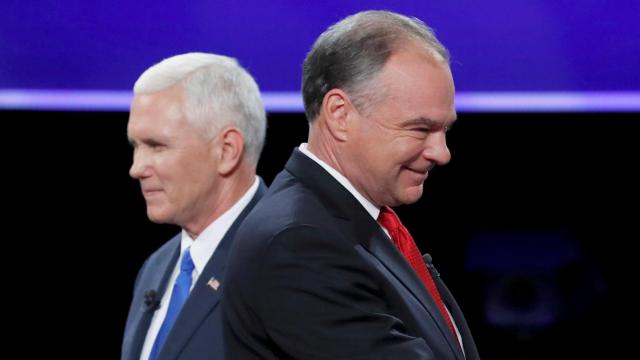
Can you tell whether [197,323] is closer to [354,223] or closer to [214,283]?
[214,283]

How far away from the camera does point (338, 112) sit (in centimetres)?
189

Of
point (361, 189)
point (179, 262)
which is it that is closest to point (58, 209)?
point (179, 262)

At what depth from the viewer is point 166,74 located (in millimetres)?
2510

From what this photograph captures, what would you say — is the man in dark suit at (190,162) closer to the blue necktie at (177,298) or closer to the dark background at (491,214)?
the blue necktie at (177,298)

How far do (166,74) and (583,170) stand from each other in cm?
159

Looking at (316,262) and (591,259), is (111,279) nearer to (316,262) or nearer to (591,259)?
(591,259)

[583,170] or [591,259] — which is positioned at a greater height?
[583,170]

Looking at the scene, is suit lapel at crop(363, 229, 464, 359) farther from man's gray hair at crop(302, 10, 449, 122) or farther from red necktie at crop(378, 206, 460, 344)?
man's gray hair at crop(302, 10, 449, 122)

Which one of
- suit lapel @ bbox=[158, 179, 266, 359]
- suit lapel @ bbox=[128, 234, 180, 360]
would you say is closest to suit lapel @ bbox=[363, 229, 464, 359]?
suit lapel @ bbox=[158, 179, 266, 359]

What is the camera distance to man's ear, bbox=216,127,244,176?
2.51 metres

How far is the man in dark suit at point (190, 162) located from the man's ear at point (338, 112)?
0.62 metres

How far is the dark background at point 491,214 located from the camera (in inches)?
140

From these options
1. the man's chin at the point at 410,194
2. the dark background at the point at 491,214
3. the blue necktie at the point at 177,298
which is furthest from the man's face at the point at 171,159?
the dark background at the point at 491,214

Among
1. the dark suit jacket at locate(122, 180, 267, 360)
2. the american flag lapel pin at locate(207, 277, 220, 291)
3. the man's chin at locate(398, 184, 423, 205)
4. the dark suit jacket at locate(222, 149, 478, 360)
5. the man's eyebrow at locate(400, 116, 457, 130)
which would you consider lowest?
the dark suit jacket at locate(122, 180, 267, 360)
